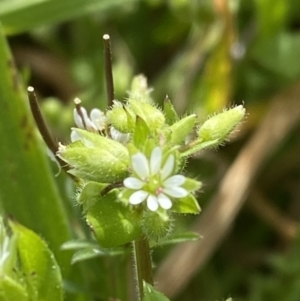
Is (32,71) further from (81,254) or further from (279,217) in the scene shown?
(81,254)

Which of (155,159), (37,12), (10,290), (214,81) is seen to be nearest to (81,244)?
(10,290)

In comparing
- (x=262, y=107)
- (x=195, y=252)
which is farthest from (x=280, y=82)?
(x=195, y=252)

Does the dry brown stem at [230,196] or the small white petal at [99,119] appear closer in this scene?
the small white petal at [99,119]

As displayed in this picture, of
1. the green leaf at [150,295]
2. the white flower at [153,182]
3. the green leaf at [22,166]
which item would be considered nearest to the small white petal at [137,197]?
the white flower at [153,182]

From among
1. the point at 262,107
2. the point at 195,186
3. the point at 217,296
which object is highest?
the point at 195,186

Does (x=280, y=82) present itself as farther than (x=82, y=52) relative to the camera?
No

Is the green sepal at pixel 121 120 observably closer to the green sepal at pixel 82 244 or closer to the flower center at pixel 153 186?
the flower center at pixel 153 186
